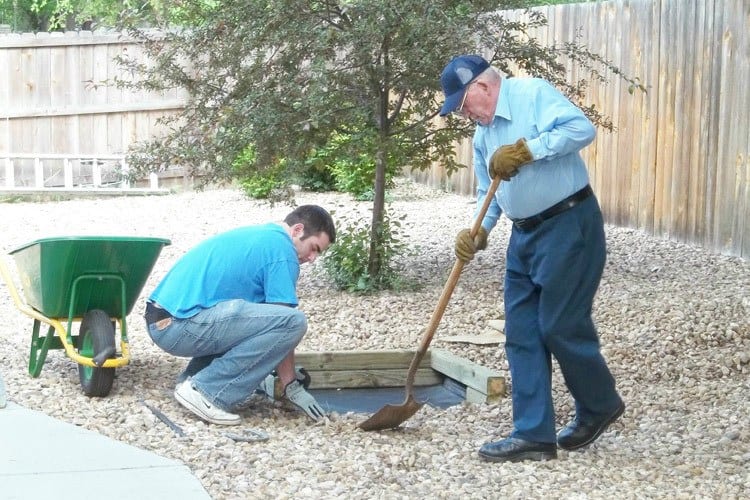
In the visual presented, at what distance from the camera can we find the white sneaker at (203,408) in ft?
18.0

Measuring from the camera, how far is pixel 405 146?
27.8 feet

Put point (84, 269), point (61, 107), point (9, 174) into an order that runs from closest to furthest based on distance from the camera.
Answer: point (84, 269) → point (9, 174) → point (61, 107)

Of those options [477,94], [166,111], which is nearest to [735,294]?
[477,94]

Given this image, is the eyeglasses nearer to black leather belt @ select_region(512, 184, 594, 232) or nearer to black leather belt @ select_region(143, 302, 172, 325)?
black leather belt @ select_region(512, 184, 594, 232)

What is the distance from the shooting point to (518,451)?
4.97 m

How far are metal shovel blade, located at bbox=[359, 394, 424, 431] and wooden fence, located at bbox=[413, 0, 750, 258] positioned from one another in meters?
4.83

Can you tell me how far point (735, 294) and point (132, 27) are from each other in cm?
477

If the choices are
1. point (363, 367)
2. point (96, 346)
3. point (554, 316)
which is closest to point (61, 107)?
point (363, 367)

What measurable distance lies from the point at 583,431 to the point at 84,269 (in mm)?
2580

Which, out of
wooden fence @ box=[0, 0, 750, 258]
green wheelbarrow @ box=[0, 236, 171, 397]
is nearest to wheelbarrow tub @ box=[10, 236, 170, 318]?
green wheelbarrow @ box=[0, 236, 171, 397]

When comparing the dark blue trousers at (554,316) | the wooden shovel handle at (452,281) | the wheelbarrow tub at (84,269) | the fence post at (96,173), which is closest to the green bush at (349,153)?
the wheelbarrow tub at (84,269)

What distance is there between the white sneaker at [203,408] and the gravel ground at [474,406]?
0.20 ft

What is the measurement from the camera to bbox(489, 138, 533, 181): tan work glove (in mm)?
4680

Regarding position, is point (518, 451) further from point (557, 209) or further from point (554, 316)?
point (557, 209)
